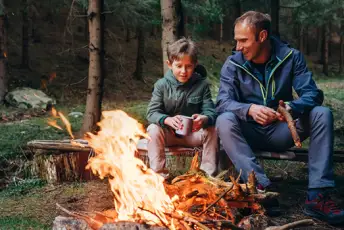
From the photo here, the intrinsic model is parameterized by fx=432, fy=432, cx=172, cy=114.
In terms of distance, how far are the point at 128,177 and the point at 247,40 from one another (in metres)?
1.82

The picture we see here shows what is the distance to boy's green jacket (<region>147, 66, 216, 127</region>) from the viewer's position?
455 cm

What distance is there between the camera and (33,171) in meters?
5.50

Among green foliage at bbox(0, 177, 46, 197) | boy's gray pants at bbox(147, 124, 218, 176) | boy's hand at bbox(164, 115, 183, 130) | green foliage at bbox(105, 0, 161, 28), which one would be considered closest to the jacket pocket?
boy's gray pants at bbox(147, 124, 218, 176)

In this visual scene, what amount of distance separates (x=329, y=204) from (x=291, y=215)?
1.28 feet

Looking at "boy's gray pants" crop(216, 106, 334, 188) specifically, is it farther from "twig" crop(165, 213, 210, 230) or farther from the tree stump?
the tree stump

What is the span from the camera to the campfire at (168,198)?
294cm

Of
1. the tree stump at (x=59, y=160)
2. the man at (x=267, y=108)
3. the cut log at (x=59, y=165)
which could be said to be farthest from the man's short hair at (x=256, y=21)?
the cut log at (x=59, y=165)

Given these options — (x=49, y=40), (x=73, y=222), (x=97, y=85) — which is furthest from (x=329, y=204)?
(x=49, y=40)

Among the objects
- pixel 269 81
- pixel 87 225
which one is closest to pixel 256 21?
pixel 269 81

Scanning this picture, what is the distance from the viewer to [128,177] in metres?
3.37

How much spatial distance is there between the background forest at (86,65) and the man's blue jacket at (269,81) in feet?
5.28

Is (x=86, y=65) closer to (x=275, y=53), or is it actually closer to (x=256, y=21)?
(x=275, y=53)

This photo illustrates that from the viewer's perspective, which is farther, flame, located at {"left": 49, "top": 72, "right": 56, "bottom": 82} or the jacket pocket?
flame, located at {"left": 49, "top": 72, "right": 56, "bottom": 82}

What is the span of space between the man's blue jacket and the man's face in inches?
6.2
